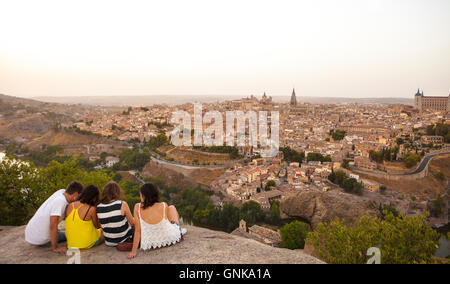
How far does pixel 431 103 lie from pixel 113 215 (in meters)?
66.7

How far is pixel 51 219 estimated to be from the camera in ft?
8.16

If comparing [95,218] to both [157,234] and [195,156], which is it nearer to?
[157,234]

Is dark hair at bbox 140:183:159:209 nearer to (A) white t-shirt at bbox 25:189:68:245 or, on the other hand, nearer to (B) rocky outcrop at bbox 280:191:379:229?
(A) white t-shirt at bbox 25:189:68:245

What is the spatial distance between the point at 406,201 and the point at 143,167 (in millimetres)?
23237

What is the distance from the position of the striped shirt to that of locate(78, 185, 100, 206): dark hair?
9 cm

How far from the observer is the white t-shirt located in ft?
8.23

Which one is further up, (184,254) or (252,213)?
(184,254)

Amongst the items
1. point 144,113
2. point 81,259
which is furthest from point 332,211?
point 144,113

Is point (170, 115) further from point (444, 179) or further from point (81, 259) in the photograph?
point (81, 259)

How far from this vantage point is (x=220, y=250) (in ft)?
8.78

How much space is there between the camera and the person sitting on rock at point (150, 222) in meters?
2.48

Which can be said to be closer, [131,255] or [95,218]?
[131,255]

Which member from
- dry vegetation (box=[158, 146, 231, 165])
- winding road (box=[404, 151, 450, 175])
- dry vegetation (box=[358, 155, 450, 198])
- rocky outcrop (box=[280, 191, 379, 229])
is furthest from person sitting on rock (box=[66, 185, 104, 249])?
winding road (box=[404, 151, 450, 175])

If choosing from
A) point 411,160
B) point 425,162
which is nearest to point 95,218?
point 411,160
